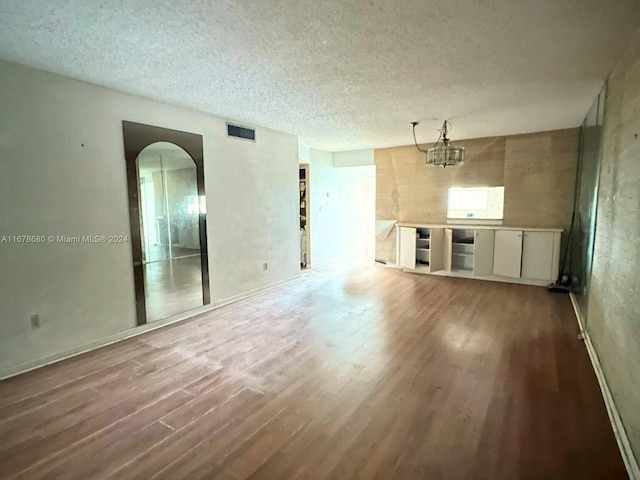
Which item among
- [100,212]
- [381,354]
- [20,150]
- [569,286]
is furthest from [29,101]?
[569,286]

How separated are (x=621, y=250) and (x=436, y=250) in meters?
4.02

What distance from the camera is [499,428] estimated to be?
2100 mm

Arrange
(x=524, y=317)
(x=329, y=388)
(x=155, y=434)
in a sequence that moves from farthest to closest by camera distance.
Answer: (x=524, y=317) < (x=329, y=388) < (x=155, y=434)

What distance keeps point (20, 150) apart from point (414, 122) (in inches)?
172

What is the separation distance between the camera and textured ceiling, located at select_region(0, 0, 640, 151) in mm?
1948

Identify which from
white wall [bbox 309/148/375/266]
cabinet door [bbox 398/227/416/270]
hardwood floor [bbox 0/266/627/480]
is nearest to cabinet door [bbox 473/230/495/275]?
cabinet door [bbox 398/227/416/270]

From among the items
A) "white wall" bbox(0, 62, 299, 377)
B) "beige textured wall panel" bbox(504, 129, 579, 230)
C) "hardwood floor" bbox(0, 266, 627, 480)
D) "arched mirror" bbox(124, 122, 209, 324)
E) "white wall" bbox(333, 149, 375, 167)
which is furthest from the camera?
"white wall" bbox(333, 149, 375, 167)

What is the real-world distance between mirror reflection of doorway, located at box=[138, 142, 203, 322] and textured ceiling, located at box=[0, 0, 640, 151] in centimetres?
72

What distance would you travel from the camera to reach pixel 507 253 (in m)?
5.67

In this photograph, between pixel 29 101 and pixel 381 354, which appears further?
pixel 381 354

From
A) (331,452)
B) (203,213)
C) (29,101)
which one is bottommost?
(331,452)

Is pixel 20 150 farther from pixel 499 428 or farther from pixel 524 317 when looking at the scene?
pixel 524 317

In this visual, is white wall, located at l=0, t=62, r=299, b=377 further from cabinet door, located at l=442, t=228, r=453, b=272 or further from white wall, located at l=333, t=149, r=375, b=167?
cabinet door, located at l=442, t=228, r=453, b=272

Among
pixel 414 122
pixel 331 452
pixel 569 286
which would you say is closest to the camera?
pixel 331 452
